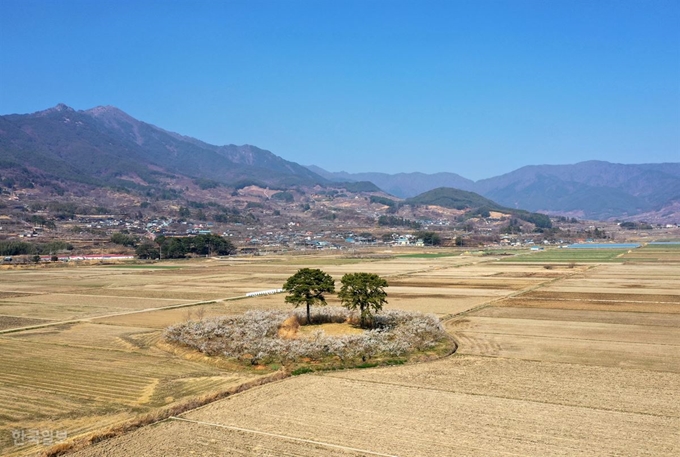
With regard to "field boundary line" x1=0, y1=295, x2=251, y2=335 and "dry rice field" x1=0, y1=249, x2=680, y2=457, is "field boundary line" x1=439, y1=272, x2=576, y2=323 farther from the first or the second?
"field boundary line" x1=0, y1=295, x2=251, y2=335

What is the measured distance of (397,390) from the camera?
20812mm

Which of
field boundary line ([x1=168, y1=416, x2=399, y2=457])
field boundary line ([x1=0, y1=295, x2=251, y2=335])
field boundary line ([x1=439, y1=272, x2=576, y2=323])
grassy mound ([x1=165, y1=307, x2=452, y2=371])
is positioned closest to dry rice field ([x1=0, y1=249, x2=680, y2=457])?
field boundary line ([x1=168, y1=416, x2=399, y2=457])

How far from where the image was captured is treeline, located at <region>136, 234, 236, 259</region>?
105312mm

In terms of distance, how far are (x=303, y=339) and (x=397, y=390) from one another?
27.5 ft

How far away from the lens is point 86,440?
15922 mm

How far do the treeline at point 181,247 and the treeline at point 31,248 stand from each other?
16.0 m

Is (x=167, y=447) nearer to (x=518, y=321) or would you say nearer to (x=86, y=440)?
(x=86, y=440)

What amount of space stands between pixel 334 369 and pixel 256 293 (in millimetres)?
27477

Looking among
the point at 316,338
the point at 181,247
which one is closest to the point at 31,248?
the point at 181,247

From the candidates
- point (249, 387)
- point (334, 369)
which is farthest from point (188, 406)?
point (334, 369)

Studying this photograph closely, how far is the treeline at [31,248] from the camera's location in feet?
340

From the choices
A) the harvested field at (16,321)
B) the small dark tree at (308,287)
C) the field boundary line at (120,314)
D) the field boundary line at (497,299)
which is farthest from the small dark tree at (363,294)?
the harvested field at (16,321)

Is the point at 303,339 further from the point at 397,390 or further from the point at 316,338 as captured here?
the point at 397,390

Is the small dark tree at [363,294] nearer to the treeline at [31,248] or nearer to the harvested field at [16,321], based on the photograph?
the harvested field at [16,321]
